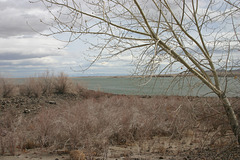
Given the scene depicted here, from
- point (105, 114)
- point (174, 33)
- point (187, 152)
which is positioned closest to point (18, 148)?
point (105, 114)

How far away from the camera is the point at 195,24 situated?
17.8 ft

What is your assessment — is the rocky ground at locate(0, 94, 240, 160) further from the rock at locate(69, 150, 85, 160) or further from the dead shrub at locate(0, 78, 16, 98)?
the dead shrub at locate(0, 78, 16, 98)

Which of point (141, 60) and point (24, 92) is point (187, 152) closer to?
point (141, 60)

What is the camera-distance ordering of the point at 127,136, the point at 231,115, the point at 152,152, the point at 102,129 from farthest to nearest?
the point at 127,136, the point at 102,129, the point at 152,152, the point at 231,115

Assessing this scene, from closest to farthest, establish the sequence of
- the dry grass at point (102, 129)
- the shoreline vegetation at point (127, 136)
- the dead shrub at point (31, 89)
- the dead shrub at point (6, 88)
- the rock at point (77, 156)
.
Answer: the rock at point (77, 156), the shoreline vegetation at point (127, 136), the dry grass at point (102, 129), the dead shrub at point (6, 88), the dead shrub at point (31, 89)

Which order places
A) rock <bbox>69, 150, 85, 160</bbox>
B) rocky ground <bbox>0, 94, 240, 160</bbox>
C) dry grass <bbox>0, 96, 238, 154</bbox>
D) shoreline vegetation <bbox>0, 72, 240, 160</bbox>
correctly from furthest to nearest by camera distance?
dry grass <bbox>0, 96, 238, 154</bbox> → shoreline vegetation <bbox>0, 72, 240, 160</bbox> → rocky ground <bbox>0, 94, 240, 160</bbox> → rock <bbox>69, 150, 85, 160</bbox>

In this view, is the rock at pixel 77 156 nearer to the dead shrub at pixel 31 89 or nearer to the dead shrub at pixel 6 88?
the dead shrub at pixel 31 89

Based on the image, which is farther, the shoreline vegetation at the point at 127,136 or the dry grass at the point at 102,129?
the dry grass at the point at 102,129

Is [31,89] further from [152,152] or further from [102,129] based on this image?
[152,152]

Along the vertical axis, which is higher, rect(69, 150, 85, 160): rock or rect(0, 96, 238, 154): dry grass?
rect(0, 96, 238, 154): dry grass

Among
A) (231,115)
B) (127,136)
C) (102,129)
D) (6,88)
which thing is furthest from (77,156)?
(6,88)

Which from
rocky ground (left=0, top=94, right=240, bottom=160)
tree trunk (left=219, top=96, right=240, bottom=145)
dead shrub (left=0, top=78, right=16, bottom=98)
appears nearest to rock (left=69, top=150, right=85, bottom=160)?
rocky ground (left=0, top=94, right=240, bottom=160)

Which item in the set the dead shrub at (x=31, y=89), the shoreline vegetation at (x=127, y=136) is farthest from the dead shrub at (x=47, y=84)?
the shoreline vegetation at (x=127, y=136)

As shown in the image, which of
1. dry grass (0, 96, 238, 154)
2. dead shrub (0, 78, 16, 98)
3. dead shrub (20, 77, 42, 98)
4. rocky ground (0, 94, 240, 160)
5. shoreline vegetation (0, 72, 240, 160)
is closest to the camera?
rocky ground (0, 94, 240, 160)
